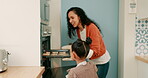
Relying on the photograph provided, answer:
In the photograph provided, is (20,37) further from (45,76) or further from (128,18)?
(128,18)

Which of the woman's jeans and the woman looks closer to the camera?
the woman

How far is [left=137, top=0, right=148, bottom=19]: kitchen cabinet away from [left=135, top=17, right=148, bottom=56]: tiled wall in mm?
96

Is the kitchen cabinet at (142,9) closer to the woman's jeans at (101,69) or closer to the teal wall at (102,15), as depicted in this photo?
the teal wall at (102,15)

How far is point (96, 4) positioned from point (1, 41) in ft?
4.90

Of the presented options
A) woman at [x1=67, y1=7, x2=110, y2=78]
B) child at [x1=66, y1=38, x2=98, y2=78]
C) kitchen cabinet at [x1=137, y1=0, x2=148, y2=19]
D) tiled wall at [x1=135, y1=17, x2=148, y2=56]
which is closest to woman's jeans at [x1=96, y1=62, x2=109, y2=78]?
woman at [x1=67, y1=7, x2=110, y2=78]

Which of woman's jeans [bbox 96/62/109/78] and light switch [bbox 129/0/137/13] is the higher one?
light switch [bbox 129/0/137/13]

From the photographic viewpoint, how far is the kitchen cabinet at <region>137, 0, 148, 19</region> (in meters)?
2.16

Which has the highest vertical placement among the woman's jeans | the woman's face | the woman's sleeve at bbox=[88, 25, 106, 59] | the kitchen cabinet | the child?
the kitchen cabinet

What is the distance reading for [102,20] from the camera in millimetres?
2494

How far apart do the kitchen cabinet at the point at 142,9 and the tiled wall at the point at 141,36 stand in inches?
3.8

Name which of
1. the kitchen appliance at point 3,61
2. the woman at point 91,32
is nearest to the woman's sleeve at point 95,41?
the woman at point 91,32

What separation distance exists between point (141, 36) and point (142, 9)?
1.15 feet

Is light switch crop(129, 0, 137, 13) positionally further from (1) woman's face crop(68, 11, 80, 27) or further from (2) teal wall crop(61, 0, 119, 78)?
(1) woman's face crop(68, 11, 80, 27)

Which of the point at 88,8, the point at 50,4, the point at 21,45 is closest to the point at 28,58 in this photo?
the point at 21,45
